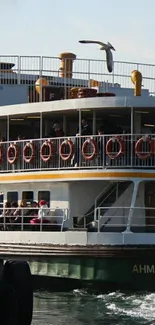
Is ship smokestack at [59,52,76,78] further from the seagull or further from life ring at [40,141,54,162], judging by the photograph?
life ring at [40,141,54,162]

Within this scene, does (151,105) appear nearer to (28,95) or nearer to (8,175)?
(8,175)

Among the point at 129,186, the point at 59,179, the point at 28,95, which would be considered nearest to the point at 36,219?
the point at 59,179

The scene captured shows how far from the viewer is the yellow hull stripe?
62.2 ft

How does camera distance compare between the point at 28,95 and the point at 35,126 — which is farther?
the point at 28,95

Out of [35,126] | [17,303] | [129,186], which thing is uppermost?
[35,126]

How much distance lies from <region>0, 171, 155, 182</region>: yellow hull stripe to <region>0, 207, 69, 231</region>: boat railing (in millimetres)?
748

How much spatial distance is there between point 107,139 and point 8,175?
3078mm

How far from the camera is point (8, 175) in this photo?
21.2 meters

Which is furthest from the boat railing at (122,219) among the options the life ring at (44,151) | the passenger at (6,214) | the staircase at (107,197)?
the passenger at (6,214)

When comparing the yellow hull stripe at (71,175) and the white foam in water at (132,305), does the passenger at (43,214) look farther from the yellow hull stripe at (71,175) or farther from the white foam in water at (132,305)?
the white foam in water at (132,305)

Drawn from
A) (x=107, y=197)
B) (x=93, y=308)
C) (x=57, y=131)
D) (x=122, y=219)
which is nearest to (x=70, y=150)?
(x=57, y=131)

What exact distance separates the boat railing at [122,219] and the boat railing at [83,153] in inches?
41.6

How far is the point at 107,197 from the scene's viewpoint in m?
Answer: 20.1

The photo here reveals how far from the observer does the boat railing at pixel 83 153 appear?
19000mm
